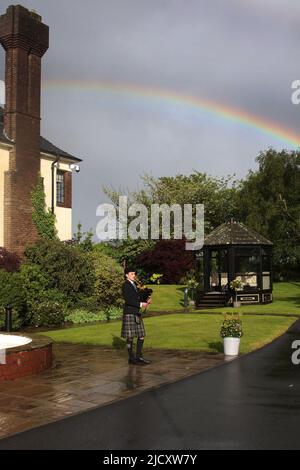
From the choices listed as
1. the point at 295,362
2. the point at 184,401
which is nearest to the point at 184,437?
the point at 184,401

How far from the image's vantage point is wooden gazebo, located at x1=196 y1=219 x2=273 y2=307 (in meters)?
30.1

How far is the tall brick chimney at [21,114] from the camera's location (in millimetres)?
26359

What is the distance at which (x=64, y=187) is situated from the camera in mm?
30891

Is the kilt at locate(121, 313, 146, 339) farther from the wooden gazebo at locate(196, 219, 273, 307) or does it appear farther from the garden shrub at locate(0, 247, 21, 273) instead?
the wooden gazebo at locate(196, 219, 273, 307)

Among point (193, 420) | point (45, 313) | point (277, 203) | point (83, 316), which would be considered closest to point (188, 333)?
point (45, 313)

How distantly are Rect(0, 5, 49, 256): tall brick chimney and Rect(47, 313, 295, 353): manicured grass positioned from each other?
30.7 feet

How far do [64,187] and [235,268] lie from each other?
11205 mm

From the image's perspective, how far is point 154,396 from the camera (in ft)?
26.5

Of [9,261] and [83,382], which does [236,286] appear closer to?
[9,261]

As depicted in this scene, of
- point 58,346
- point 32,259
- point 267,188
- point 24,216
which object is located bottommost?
point 58,346

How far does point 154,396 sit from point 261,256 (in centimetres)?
2438

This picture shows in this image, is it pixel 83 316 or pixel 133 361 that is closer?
pixel 133 361

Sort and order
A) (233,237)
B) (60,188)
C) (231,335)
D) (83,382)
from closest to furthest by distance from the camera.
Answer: (83,382), (231,335), (60,188), (233,237)

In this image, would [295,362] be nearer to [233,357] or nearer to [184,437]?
[233,357]
